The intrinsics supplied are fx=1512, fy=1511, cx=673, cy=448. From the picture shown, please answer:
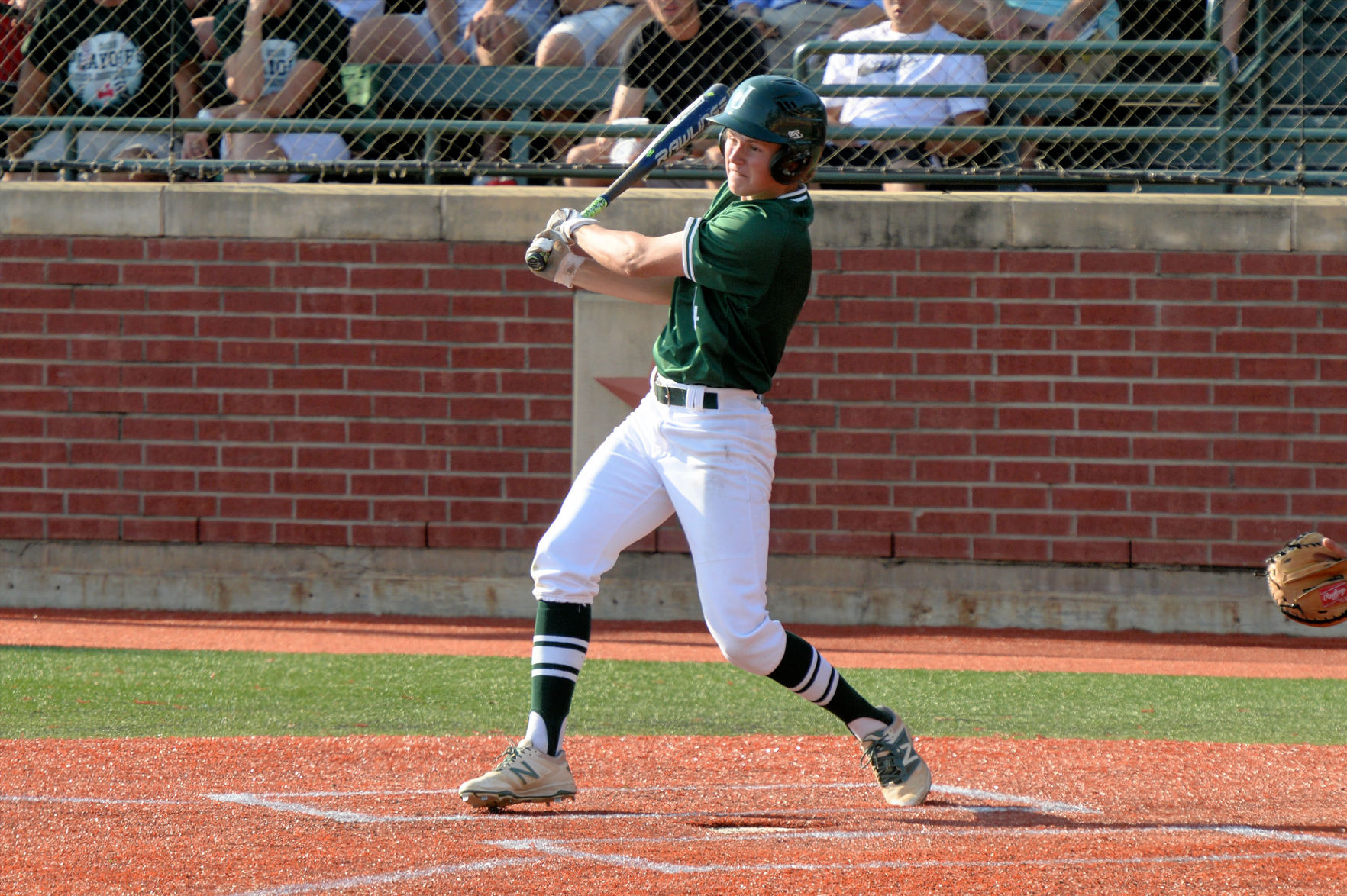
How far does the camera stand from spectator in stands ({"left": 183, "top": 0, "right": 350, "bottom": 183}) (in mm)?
8719

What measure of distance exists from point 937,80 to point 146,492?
4.98 meters

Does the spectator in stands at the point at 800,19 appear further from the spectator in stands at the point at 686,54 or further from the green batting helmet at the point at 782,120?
the green batting helmet at the point at 782,120

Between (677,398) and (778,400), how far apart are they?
4.33m

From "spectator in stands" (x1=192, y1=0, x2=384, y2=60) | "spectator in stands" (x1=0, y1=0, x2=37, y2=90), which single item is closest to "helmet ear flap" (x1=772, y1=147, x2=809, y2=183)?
"spectator in stands" (x1=192, y1=0, x2=384, y2=60)

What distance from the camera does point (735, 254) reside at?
3.84m

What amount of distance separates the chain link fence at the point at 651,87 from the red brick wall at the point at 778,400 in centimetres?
60

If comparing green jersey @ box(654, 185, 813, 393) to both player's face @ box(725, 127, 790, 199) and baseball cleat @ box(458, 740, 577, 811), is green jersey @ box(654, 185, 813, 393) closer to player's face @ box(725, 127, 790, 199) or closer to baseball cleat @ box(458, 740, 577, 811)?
player's face @ box(725, 127, 790, 199)

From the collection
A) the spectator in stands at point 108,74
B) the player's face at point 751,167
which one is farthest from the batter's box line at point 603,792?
the spectator in stands at point 108,74

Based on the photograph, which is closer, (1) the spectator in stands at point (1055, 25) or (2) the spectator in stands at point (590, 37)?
(1) the spectator in stands at point (1055, 25)

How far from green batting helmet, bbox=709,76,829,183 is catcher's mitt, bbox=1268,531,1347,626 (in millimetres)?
1536

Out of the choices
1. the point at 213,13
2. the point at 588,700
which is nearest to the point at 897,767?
the point at 588,700

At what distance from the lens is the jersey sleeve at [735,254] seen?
3.84 metres

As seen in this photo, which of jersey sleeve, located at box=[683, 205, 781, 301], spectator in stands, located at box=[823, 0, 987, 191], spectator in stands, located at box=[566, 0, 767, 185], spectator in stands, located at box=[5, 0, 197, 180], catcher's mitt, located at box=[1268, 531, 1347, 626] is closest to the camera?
catcher's mitt, located at box=[1268, 531, 1347, 626]

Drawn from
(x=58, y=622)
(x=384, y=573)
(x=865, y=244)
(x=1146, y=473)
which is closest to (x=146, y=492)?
(x=58, y=622)
